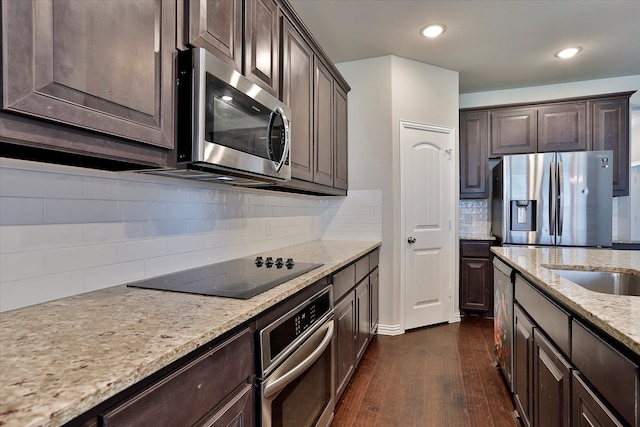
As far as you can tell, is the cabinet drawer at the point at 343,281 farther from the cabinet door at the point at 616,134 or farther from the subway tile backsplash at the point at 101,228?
the cabinet door at the point at 616,134

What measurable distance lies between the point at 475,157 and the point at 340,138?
1808 mm

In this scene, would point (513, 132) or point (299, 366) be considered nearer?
point (299, 366)

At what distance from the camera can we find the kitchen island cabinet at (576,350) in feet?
2.83

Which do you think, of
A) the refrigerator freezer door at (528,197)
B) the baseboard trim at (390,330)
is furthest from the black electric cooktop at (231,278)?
the refrigerator freezer door at (528,197)

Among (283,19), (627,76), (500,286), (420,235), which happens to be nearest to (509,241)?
(420,235)

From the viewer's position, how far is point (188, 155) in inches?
44.9

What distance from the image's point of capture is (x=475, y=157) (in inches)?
156

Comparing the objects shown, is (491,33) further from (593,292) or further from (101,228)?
(101,228)

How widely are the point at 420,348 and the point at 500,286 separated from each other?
968mm

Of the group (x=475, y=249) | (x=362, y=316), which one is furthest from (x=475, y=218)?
(x=362, y=316)

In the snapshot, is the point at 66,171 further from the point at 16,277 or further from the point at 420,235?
the point at 420,235

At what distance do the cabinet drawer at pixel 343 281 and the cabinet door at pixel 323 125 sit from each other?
2.26 feet

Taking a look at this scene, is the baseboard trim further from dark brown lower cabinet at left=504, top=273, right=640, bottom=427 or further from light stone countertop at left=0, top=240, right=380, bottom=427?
light stone countertop at left=0, top=240, right=380, bottom=427

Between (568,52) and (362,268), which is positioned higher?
(568,52)
